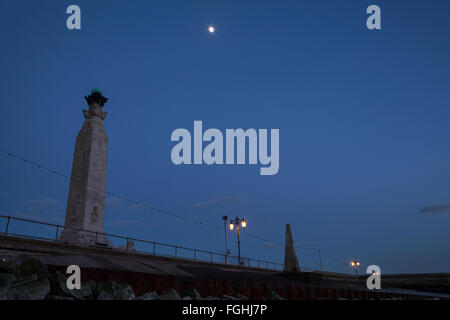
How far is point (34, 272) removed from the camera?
6.09 m

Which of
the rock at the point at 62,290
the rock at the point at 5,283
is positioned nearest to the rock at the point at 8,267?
the rock at the point at 5,283

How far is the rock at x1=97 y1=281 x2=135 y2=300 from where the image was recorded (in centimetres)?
635

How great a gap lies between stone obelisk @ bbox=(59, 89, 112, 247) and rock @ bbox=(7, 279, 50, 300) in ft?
83.1

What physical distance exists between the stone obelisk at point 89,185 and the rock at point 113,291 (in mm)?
24487

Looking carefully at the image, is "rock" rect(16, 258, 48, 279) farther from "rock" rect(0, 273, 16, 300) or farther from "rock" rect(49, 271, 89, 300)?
"rock" rect(0, 273, 16, 300)

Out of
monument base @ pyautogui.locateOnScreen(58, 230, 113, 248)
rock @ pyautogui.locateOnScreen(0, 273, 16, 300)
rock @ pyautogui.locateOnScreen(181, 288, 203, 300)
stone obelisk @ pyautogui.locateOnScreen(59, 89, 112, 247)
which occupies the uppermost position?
stone obelisk @ pyautogui.locateOnScreen(59, 89, 112, 247)

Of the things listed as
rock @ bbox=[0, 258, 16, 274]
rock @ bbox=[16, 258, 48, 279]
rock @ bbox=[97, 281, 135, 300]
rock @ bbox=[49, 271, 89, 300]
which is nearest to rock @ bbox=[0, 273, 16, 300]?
rock @ bbox=[16, 258, 48, 279]

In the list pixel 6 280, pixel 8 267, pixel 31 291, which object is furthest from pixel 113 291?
pixel 8 267

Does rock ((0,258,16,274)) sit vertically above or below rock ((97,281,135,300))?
above

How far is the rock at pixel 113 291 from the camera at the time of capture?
6.35 metres

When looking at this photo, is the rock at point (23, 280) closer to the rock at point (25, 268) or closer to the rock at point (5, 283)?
the rock at point (5, 283)
